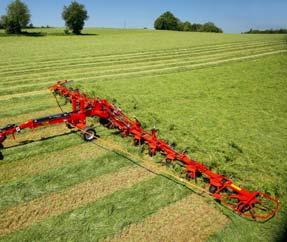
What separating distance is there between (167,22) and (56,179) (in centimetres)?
12192

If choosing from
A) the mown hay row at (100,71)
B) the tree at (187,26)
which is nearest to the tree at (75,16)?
the tree at (187,26)

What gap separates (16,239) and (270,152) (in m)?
6.71

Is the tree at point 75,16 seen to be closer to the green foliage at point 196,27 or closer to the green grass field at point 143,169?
the green foliage at point 196,27

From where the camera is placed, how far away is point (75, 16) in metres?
80.0

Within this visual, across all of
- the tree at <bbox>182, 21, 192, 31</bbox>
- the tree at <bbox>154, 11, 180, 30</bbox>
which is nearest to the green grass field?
the tree at <bbox>182, 21, 192, 31</bbox>

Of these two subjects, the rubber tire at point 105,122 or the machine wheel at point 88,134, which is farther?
the rubber tire at point 105,122

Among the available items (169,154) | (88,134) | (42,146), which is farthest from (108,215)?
(42,146)

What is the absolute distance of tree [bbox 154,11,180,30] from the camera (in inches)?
4818

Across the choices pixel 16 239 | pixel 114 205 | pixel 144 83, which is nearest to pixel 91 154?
pixel 114 205

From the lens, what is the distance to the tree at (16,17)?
225 ft

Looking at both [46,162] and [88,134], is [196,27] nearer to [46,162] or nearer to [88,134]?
[88,134]

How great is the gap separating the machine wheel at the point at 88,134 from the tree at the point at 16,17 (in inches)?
2675

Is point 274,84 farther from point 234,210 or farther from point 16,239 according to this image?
point 16,239

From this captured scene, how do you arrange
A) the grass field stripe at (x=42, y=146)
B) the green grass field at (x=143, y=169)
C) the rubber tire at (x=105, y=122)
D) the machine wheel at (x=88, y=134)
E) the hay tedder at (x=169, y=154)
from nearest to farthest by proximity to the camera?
the green grass field at (x=143, y=169) → the hay tedder at (x=169, y=154) → the grass field stripe at (x=42, y=146) → the machine wheel at (x=88, y=134) → the rubber tire at (x=105, y=122)
